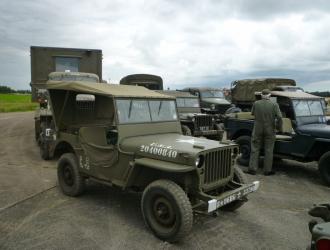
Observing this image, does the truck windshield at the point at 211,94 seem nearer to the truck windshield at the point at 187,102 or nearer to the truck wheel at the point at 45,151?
the truck windshield at the point at 187,102

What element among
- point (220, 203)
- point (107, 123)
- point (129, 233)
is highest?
point (107, 123)

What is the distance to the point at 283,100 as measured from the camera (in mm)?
9203

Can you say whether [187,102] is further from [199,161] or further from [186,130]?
[199,161]

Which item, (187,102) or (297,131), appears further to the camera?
(187,102)

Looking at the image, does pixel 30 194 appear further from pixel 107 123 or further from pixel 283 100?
pixel 283 100

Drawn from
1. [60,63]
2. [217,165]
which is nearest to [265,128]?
[217,165]

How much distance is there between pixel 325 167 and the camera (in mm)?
7730

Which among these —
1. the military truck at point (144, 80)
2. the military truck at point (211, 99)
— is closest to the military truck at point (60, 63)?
the military truck at point (144, 80)

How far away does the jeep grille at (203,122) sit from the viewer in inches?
479

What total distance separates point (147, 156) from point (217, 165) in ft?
3.00

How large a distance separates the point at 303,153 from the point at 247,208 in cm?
284

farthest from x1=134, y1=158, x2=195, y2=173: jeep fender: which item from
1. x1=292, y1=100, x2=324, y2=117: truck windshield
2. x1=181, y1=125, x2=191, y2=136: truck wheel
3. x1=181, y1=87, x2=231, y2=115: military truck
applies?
x1=181, y1=87, x2=231, y2=115: military truck

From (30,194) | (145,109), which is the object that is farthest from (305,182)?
(30,194)

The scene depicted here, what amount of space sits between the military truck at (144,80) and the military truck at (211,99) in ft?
7.91
